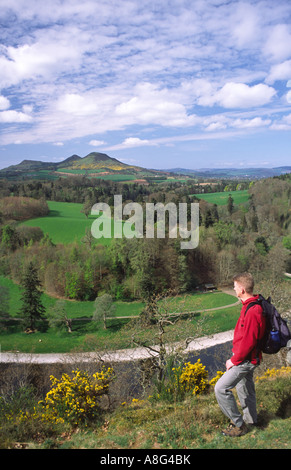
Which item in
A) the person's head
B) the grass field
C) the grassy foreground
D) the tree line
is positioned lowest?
the grass field

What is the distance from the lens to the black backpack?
386 cm

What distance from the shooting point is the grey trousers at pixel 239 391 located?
408cm

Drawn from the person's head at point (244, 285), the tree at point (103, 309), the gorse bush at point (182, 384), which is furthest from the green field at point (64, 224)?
the person's head at point (244, 285)

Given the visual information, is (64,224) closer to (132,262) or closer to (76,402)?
(132,262)

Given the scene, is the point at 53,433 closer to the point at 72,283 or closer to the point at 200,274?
the point at 72,283

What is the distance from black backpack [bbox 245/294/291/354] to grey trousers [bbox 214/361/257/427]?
399 millimetres

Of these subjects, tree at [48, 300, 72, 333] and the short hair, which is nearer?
the short hair

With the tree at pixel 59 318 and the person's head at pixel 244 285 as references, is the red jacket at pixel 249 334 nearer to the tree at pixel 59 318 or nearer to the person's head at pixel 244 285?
the person's head at pixel 244 285

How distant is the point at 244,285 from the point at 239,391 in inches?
66.6

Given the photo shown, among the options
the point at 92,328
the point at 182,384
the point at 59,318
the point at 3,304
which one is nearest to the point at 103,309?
the point at 92,328

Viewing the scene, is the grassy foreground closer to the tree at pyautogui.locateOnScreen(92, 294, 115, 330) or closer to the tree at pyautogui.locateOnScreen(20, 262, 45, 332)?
the tree at pyautogui.locateOnScreen(92, 294, 115, 330)

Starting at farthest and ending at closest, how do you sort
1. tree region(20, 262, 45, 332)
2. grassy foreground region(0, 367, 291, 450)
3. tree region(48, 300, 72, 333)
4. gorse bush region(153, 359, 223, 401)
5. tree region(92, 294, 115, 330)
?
1. tree region(92, 294, 115, 330)
2. tree region(48, 300, 72, 333)
3. tree region(20, 262, 45, 332)
4. gorse bush region(153, 359, 223, 401)
5. grassy foreground region(0, 367, 291, 450)

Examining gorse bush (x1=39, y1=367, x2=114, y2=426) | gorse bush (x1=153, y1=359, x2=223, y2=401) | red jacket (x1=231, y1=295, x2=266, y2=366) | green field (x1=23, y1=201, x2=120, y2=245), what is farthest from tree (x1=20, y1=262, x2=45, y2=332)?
red jacket (x1=231, y1=295, x2=266, y2=366)
